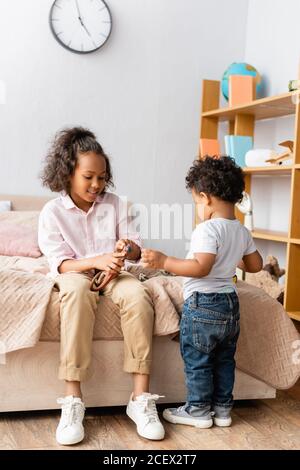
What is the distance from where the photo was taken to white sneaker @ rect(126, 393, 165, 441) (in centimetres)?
165

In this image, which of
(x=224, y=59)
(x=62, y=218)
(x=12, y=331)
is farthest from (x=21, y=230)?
(x=224, y=59)

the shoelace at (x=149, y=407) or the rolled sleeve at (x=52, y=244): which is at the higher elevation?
the rolled sleeve at (x=52, y=244)

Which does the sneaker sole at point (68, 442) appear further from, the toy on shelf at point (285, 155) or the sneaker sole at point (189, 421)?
the toy on shelf at point (285, 155)

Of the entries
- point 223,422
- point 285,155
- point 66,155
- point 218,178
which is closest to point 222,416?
point 223,422

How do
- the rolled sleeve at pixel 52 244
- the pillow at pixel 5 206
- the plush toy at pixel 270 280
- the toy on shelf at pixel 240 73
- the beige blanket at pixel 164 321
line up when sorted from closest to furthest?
the beige blanket at pixel 164 321 < the rolled sleeve at pixel 52 244 < the plush toy at pixel 270 280 < the pillow at pixel 5 206 < the toy on shelf at pixel 240 73

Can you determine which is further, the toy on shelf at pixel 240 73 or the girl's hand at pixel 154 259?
the toy on shelf at pixel 240 73

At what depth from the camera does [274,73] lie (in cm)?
369

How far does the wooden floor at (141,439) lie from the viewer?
1618mm

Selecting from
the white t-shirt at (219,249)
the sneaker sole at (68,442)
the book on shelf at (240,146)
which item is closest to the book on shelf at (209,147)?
the book on shelf at (240,146)

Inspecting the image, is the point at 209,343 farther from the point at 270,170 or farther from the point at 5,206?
the point at 5,206

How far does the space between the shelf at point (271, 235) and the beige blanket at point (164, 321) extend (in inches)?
45.0

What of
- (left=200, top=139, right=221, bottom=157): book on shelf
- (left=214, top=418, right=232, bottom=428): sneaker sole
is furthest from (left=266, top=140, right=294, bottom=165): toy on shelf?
(left=214, top=418, right=232, bottom=428): sneaker sole

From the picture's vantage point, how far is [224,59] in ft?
13.2
